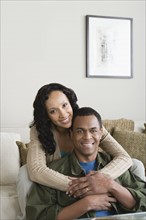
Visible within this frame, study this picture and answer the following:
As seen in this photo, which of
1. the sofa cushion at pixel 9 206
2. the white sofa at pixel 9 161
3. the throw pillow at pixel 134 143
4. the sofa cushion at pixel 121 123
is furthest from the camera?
the sofa cushion at pixel 121 123

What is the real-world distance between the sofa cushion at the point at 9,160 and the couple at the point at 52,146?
77 cm

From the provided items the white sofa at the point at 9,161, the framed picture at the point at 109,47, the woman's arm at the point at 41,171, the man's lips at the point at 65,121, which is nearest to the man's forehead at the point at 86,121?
the man's lips at the point at 65,121

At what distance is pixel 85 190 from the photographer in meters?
1.60

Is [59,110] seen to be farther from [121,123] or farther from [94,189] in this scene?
[121,123]

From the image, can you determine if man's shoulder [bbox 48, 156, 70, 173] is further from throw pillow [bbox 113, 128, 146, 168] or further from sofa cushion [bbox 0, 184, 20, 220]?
throw pillow [bbox 113, 128, 146, 168]

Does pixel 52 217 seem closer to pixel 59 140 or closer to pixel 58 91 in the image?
pixel 59 140

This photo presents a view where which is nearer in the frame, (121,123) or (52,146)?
(52,146)

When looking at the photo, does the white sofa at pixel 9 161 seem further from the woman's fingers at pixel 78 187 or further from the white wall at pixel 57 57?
the woman's fingers at pixel 78 187

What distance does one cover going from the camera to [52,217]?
5.20 ft

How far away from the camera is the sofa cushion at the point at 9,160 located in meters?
Answer: 2.65

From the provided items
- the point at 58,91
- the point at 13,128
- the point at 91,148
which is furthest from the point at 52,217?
the point at 13,128

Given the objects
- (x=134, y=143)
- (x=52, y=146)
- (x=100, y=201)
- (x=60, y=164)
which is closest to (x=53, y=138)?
(x=52, y=146)

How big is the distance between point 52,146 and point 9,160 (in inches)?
34.7

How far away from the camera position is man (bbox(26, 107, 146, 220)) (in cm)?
158
